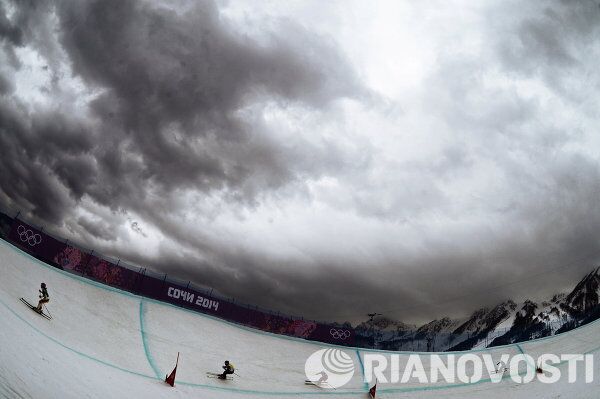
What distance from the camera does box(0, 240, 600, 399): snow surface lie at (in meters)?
6.79

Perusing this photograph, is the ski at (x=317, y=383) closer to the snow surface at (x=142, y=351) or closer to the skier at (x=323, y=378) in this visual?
the skier at (x=323, y=378)

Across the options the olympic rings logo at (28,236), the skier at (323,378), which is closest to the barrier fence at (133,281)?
the olympic rings logo at (28,236)

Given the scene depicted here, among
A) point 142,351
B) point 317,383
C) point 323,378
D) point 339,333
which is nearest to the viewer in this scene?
point 142,351

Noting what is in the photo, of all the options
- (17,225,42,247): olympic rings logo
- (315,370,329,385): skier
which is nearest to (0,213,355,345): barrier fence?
(17,225,42,247): olympic rings logo

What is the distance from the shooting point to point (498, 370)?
15.8 meters

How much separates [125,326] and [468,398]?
16.4 metres

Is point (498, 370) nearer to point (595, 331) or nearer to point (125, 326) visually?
point (595, 331)

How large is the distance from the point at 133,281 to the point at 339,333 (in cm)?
1797

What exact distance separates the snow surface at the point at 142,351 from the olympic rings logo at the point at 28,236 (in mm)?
2794

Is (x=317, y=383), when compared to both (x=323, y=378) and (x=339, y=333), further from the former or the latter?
(x=339, y=333)

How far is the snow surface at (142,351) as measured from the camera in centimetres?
679

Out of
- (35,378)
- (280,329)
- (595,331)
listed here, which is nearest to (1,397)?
(35,378)

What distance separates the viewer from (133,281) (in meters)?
22.7

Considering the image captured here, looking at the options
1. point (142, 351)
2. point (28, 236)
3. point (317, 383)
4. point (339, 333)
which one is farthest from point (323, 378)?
point (28, 236)
